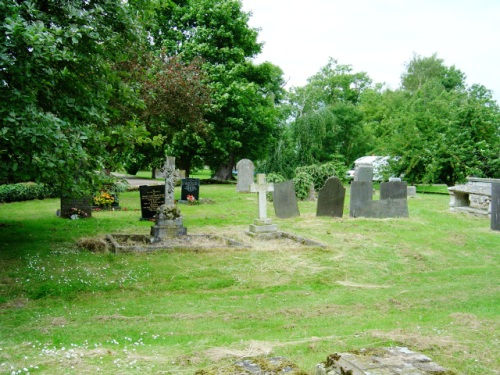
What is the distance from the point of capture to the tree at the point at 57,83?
285 inches

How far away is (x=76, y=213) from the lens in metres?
15.6

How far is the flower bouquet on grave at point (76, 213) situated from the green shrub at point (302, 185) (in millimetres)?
10219

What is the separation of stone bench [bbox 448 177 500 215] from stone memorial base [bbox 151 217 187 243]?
1147cm

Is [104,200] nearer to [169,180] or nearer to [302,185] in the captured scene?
[169,180]

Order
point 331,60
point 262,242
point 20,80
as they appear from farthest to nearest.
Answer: point 331,60
point 262,242
point 20,80

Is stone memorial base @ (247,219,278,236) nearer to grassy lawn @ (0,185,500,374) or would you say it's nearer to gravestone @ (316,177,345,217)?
grassy lawn @ (0,185,500,374)

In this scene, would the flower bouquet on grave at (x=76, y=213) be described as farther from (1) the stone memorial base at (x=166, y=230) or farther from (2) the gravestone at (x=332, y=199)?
(2) the gravestone at (x=332, y=199)

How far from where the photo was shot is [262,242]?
12.5 metres

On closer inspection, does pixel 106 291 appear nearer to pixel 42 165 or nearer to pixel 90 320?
pixel 90 320

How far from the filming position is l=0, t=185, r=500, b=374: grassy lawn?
16.0 ft

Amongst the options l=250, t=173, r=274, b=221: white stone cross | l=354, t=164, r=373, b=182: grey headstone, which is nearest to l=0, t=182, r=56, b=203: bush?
l=250, t=173, r=274, b=221: white stone cross

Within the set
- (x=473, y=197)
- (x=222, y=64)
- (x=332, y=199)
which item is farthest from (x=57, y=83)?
(x=222, y=64)

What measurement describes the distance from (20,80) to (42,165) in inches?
53.8

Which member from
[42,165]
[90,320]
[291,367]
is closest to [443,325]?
[291,367]
